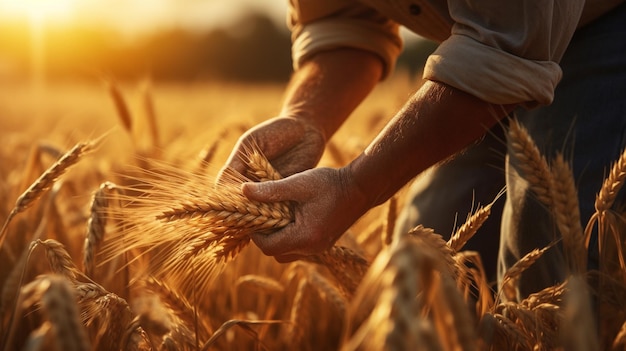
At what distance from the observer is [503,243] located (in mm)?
1596

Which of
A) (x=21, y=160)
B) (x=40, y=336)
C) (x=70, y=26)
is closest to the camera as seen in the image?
(x=40, y=336)

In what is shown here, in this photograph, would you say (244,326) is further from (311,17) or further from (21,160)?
(21,160)

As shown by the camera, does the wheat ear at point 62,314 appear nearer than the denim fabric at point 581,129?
Yes

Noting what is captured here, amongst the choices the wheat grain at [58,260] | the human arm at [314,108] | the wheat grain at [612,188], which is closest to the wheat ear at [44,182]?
the wheat grain at [58,260]

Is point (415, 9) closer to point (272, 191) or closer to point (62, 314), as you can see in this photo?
point (272, 191)

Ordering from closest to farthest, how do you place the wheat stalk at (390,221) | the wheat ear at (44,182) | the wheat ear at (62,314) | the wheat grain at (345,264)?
1. the wheat ear at (62,314)
2. the wheat ear at (44,182)
3. the wheat grain at (345,264)
4. the wheat stalk at (390,221)

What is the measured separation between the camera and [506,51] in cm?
118

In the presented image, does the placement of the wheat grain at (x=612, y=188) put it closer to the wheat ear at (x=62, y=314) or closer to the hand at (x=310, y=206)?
the hand at (x=310, y=206)

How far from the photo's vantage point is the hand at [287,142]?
142 centimetres

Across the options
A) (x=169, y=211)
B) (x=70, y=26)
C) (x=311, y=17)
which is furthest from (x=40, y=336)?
(x=70, y=26)

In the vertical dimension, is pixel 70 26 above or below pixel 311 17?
above

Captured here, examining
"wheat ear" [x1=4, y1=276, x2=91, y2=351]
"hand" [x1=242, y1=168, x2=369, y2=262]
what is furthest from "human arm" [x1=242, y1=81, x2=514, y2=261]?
"wheat ear" [x1=4, y1=276, x2=91, y2=351]

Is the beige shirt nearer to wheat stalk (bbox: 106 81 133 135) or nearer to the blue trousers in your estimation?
the blue trousers

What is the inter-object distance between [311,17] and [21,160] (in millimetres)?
1494
